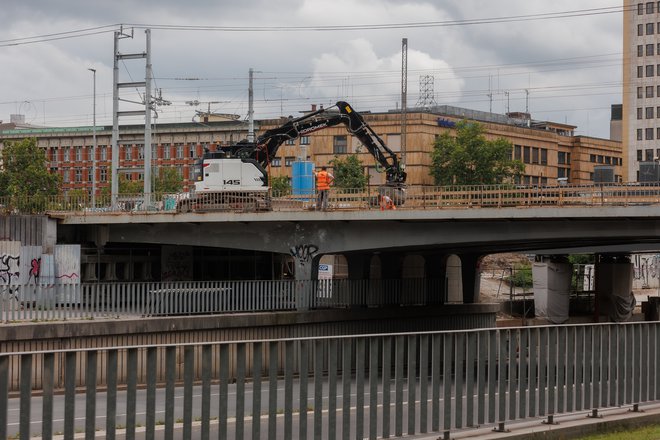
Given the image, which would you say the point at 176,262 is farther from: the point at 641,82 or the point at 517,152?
the point at 641,82

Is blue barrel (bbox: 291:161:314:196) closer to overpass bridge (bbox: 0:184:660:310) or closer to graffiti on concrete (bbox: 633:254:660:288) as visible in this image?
overpass bridge (bbox: 0:184:660:310)

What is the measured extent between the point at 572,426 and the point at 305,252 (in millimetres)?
31208

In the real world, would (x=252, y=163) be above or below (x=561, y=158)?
below

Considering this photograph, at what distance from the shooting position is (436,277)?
5722cm

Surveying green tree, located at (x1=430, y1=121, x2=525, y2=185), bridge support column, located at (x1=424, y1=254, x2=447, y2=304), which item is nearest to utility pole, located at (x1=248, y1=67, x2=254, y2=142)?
bridge support column, located at (x1=424, y1=254, x2=447, y2=304)

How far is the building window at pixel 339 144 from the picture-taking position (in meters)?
109

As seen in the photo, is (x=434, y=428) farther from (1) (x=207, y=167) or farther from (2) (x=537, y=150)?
(2) (x=537, y=150)

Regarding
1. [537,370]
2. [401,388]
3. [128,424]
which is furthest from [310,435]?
[537,370]

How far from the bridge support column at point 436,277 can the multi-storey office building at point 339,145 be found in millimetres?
41506

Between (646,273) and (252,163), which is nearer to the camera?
(252,163)

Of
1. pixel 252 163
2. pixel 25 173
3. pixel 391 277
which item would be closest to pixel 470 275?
pixel 391 277

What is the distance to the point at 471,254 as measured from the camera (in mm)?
61406

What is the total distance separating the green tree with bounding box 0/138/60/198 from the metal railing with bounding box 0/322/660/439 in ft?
254

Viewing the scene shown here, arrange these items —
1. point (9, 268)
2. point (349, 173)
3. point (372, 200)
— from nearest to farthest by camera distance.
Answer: point (372, 200)
point (9, 268)
point (349, 173)
